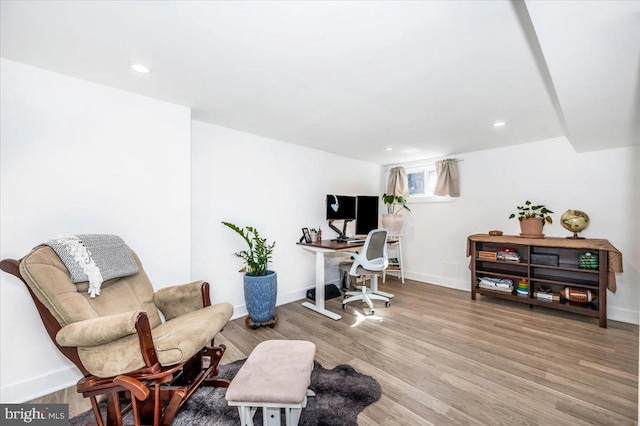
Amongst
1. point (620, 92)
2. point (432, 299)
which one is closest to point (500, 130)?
point (620, 92)

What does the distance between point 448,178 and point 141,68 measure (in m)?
4.15

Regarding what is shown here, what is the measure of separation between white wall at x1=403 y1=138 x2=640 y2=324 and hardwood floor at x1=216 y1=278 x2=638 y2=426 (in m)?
0.89

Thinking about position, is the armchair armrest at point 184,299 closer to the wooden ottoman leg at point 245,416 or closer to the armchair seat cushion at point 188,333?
the armchair seat cushion at point 188,333

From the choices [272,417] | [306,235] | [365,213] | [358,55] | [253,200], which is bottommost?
[272,417]

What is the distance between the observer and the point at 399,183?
4859mm

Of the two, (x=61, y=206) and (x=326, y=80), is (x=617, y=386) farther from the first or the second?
(x=61, y=206)

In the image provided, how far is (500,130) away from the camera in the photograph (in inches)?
119

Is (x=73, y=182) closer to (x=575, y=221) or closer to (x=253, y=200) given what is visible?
(x=253, y=200)

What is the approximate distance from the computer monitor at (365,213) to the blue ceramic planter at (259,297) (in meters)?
1.87

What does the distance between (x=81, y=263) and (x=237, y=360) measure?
133 cm

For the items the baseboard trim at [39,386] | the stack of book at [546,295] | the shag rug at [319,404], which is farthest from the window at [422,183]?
the baseboard trim at [39,386]

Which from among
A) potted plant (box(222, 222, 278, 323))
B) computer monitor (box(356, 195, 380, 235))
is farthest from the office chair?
potted plant (box(222, 222, 278, 323))

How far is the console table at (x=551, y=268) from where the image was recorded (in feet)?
8.96

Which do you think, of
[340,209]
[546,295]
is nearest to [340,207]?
[340,209]
